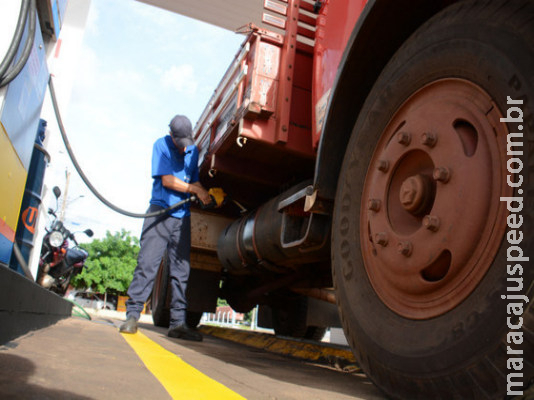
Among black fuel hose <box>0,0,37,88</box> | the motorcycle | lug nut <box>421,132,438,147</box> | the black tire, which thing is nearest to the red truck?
lug nut <box>421,132,438,147</box>

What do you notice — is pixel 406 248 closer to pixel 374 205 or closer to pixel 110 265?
pixel 374 205

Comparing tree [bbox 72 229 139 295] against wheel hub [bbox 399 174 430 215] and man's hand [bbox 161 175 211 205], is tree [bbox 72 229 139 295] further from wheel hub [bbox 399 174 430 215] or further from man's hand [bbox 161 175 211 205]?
wheel hub [bbox 399 174 430 215]

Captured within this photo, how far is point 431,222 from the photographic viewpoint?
1.23 m

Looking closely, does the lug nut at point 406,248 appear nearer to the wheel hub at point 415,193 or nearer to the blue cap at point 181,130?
the wheel hub at point 415,193

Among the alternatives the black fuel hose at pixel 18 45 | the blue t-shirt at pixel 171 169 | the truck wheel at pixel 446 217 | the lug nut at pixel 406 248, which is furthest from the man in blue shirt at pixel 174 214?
the lug nut at pixel 406 248

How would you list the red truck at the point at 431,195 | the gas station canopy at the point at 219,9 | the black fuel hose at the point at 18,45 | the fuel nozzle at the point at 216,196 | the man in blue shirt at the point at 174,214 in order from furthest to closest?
the gas station canopy at the point at 219,9 → the fuel nozzle at the point at 216,196 → the man in blue shirt at the point at 174,214 → the black fuel hose at the point at 18,45 → the red truck at the point at 431,195

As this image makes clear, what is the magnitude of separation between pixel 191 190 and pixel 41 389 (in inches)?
120

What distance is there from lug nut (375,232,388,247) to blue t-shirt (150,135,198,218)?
9.38ft

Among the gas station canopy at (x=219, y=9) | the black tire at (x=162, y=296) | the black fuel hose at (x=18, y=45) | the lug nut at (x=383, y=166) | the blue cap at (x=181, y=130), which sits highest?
the gas station canopy at (x=219, y=9)

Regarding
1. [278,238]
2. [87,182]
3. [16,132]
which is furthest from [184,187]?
[16,132]

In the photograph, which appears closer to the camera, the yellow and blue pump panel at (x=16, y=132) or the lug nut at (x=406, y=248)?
the lug nut at (x=406, y=248)

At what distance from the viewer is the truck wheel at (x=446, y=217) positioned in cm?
103

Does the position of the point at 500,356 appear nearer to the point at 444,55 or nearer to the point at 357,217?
the point at 357,217

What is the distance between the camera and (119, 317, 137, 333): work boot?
3.46 metres
